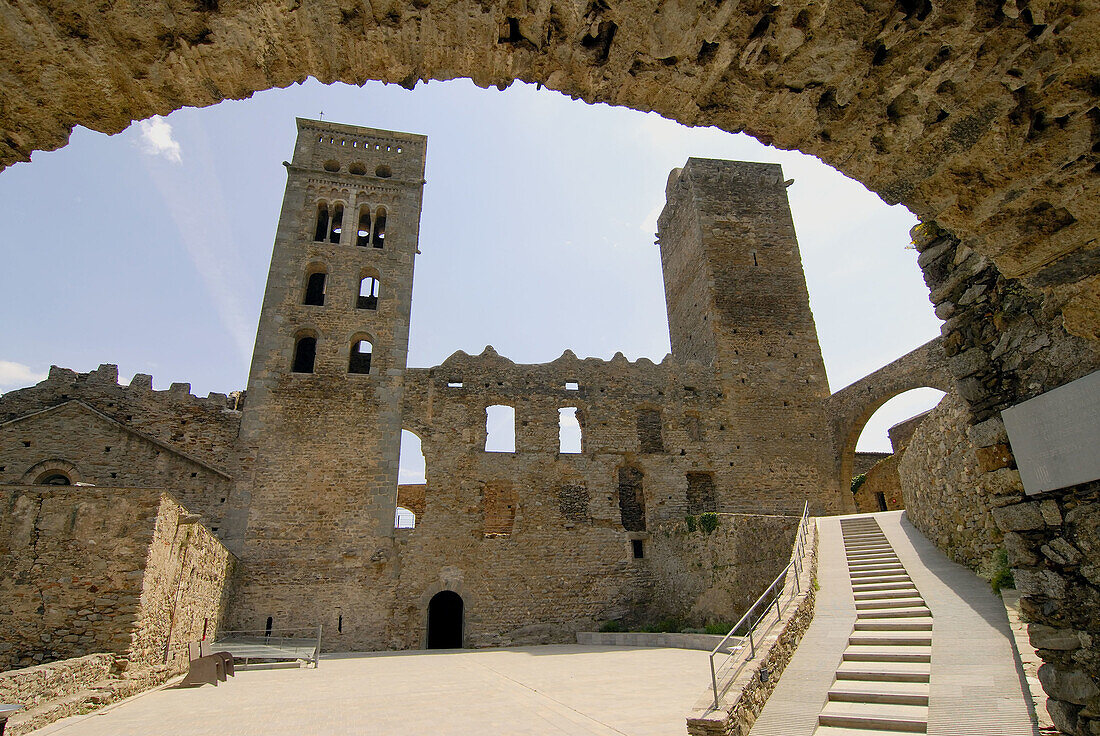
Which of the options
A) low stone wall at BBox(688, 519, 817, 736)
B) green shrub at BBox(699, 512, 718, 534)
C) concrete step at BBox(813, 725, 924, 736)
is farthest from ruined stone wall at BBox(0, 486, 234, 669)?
green shrub at BBox(699, 512, 718, 534)

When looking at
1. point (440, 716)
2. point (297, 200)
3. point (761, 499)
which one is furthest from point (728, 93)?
point (297, 200)

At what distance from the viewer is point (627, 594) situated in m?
16.2

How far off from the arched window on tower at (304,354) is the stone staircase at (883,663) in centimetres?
1545

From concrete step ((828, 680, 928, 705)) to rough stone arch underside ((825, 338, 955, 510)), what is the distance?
1376cm

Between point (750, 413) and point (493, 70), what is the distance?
1872cm

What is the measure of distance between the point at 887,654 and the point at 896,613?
5.10 ft

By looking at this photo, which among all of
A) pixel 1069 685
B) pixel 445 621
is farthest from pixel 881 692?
pixel 445 621

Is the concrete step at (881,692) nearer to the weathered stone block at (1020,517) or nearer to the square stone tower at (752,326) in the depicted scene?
the weathered stone block at (1020,517)

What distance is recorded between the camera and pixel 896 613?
24.9ft

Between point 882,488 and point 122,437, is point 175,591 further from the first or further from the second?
point 882,488

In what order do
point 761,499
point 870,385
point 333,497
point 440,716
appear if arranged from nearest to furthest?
point 440,716
point 333,497
point 761,499
point 870,385

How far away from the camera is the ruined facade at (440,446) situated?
47.7ft

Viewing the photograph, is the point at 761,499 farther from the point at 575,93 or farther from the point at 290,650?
the point at 575,93

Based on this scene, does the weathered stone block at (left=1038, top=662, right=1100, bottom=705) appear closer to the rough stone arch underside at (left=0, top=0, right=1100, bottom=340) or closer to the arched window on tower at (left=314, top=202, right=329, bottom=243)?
the rough stone arch underside at (left=0, top=0, right=1100, bottom=340)
